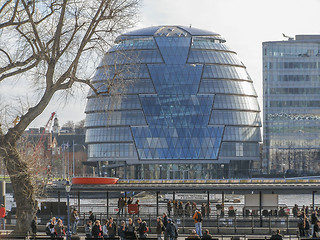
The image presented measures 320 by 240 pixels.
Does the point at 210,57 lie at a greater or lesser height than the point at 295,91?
greater

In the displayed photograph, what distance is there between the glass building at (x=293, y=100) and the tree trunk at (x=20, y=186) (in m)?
148

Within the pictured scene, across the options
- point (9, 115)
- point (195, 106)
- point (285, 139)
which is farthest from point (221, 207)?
point (285, 139)

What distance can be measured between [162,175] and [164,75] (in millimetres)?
19157

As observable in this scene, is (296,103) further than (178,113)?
Yes

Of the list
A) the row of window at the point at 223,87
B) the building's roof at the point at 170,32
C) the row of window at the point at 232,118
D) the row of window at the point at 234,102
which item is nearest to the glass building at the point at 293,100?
the row of window at the point at 234,102

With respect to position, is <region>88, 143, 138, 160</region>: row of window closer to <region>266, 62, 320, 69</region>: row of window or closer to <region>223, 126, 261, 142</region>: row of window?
<region>223, 126, 261, 142</region>: row of window

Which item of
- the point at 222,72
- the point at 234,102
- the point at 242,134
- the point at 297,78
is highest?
the point at 297,78

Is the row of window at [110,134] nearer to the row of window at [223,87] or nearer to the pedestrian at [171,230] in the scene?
the row of window at [223,87]

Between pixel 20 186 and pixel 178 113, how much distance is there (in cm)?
12060

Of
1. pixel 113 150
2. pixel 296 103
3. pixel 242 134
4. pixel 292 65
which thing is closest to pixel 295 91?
pixel 296 103

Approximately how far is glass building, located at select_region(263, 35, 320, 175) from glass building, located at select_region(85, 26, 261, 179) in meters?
23.7

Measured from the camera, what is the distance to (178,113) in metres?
154

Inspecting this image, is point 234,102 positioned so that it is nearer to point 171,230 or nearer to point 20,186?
point 171,230

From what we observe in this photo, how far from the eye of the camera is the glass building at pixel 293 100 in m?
180
